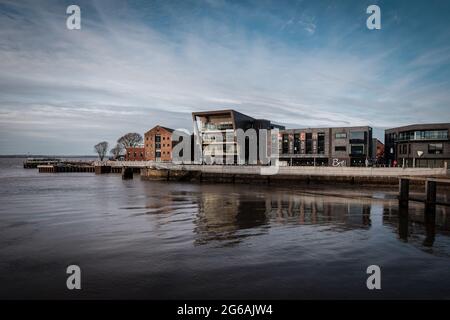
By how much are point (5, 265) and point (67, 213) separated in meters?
11.8

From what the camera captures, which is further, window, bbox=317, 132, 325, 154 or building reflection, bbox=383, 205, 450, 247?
window, bbox=317, 132, 325, 154

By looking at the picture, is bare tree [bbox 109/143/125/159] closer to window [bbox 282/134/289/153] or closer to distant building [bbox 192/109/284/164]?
distant building [bbox 192/109/284/164]

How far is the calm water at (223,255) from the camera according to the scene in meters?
8.23

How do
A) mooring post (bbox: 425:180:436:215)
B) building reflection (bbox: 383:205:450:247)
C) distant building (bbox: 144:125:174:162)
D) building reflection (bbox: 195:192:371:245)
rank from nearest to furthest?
1. building reflection (bbox: 383:205:450:247)
2. building reflection (bbox: 195:192:371:245)
3. mooring post (bbox: 425:180:436:215)
4. distant building (bbox: 144:125:174:162)

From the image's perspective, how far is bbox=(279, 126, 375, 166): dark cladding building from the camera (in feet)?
263

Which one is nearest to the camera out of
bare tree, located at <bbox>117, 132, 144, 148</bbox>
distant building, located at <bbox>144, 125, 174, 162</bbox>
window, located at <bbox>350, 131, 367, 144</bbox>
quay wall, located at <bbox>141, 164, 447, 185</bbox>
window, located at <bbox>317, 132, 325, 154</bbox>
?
quay wall, located at <bbox>141, 164, 447, 185</bbox>

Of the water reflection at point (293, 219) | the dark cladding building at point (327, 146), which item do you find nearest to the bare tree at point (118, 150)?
the dark cladding building at point (327, 146)

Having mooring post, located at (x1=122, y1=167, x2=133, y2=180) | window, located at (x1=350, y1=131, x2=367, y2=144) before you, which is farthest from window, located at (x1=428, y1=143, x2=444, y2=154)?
mooring post, located at (x1=122, y1=167, x2=133, y2=180)

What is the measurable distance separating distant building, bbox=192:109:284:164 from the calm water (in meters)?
67.6

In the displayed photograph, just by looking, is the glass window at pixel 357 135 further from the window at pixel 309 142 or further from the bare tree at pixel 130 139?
the bare tree at pixel 130 139

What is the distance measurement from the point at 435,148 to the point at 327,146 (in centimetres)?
2603

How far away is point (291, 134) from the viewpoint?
9019cm

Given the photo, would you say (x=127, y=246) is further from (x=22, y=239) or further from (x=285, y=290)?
(x=285, y=290)
